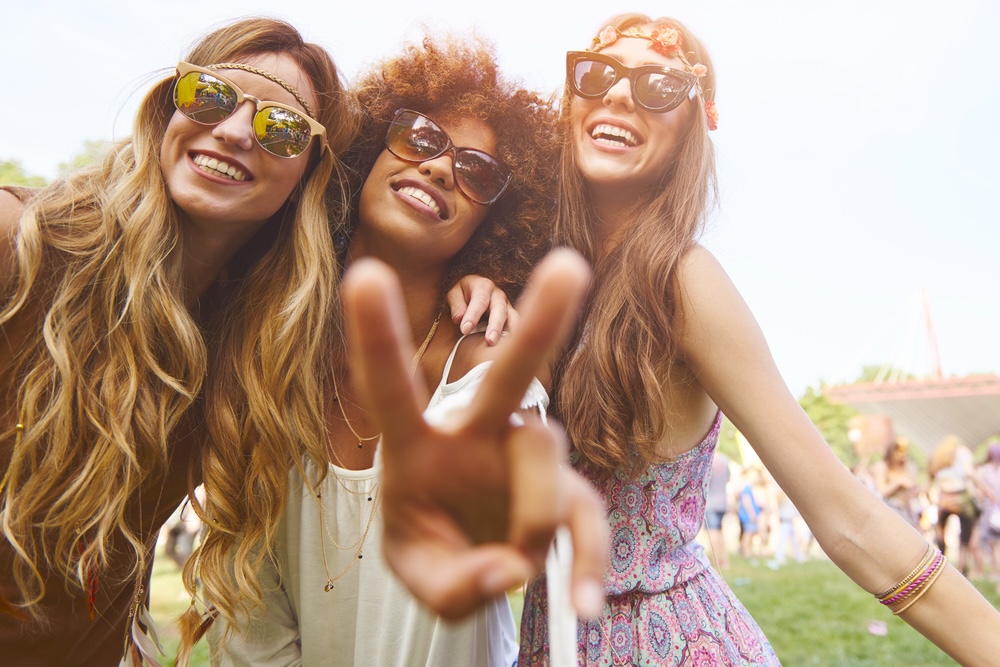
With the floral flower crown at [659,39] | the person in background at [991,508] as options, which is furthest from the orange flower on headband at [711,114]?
the person in background at [991,508]

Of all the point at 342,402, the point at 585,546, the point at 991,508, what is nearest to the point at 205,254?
the point at 342,402

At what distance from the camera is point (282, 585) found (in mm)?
2320

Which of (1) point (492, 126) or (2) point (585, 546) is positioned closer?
(2) point (585, 546)

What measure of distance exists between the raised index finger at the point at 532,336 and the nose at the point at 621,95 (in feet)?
5.34

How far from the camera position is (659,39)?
2414 millimetres

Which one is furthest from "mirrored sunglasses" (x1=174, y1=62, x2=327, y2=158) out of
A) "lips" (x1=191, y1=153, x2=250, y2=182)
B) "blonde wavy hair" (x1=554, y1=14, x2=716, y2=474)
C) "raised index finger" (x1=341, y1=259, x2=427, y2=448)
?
"raised index finger" (x1=341, y1=259, x2=427, y2=448)

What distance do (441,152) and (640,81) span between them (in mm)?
671

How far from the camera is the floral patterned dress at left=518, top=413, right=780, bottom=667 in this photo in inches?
81.4

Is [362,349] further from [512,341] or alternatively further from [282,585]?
[282,585]

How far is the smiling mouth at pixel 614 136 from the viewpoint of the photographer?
7.51ft

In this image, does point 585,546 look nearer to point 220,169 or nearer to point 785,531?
point 220,169

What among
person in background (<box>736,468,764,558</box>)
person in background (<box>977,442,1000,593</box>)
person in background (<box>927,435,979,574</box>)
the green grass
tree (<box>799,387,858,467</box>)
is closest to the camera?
the green grass

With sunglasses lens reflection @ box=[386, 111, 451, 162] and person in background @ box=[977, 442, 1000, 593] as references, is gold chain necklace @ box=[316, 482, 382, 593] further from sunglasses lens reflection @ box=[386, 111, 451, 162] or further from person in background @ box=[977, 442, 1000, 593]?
person in background @ box=[977, 442, 1000, 593]

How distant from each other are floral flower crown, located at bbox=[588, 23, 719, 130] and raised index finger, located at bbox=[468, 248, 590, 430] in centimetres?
185
